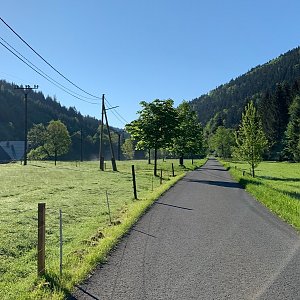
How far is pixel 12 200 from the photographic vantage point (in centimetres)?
1822

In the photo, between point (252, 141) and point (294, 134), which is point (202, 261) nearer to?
point (252, 141)

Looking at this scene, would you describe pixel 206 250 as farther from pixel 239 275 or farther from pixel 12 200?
pixel 12 200

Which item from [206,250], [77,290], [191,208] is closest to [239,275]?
[206,250]

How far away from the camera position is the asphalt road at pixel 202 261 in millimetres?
6340

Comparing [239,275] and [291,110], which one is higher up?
[291,110]

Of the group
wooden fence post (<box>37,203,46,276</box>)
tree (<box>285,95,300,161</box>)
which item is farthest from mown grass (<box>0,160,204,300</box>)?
tree (<box>285,95,300,161</box>)

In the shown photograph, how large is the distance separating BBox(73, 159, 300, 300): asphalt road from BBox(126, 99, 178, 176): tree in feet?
92.3

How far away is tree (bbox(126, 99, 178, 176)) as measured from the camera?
137 ft

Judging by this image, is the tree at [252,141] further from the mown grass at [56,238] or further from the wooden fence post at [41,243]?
the wooden fence post at [41,243]

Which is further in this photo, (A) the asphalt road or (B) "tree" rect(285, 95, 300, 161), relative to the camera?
(B) "tree" rect(285, 95, 300, 161)

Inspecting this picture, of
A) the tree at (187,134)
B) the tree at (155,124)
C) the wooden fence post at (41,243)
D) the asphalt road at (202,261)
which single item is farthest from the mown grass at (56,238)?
the tree at (187,134)

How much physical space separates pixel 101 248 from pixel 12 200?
10800 millimetres

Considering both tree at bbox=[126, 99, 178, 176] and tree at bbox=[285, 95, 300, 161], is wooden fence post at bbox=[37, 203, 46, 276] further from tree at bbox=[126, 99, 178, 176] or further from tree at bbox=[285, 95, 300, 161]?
tree at bbox=[285, 95, 300, 161]

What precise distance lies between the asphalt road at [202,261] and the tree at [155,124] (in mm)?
28130
